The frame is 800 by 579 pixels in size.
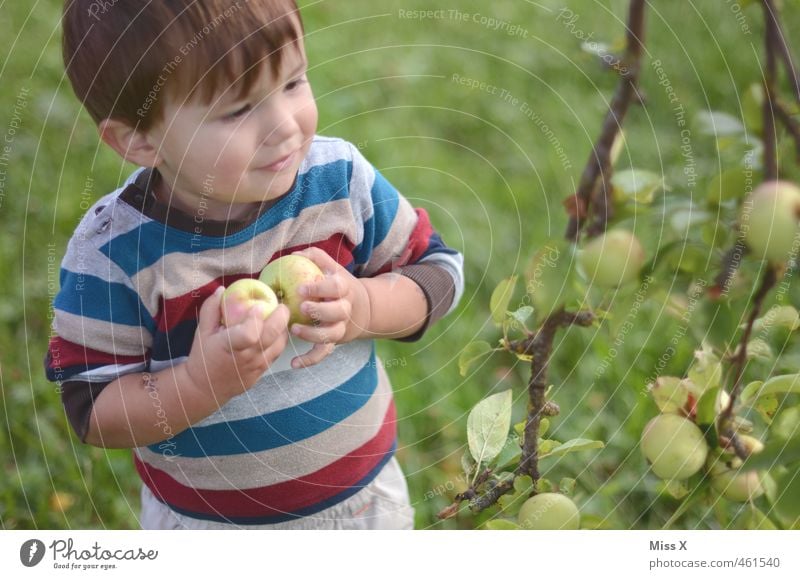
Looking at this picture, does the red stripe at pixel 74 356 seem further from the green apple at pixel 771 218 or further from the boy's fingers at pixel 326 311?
the green apple at pixel 771 218

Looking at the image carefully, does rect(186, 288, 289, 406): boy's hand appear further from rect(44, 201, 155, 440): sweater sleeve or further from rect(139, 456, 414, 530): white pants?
rect(139, 456, 414, 530): white pants

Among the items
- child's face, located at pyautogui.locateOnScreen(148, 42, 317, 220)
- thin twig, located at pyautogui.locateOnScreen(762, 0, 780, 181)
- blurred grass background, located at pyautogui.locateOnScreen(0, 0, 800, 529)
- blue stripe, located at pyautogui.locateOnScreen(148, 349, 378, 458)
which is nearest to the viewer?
thin twig, located at pyautogui.locateOnScreen(762, 0, 780, 181)

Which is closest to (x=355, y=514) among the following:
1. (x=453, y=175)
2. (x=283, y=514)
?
(x=283, y=514)

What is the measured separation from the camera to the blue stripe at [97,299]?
684 mm

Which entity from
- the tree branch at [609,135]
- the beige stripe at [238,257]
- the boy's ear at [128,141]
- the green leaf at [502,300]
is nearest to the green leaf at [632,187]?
the tree branch at [609,135]

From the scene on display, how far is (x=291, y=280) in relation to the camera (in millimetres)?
687

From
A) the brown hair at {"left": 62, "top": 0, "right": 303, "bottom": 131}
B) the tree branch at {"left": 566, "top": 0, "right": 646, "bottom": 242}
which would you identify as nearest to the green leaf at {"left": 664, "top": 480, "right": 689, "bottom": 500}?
the tree branch at {"left": 566, "top": 0, "right": 646, "bottom": 242}

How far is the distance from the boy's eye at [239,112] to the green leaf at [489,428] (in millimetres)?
297

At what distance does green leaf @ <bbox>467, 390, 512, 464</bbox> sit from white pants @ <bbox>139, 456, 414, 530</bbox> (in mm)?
159

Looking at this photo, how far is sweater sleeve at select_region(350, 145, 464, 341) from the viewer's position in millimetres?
742

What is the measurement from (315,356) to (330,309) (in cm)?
6

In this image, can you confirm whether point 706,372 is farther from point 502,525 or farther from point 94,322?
point 94,322
